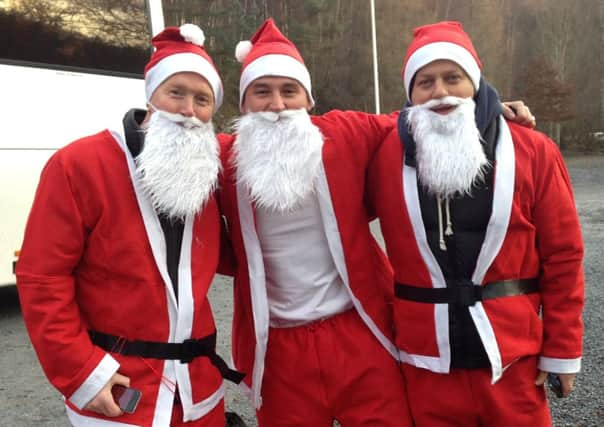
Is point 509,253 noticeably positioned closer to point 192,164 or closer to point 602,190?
point 192,164

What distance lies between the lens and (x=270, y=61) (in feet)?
7.58

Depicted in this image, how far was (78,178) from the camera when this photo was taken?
6.16 feet

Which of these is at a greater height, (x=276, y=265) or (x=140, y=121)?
(x=140, y=121)

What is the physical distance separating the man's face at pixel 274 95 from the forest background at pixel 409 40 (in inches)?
341

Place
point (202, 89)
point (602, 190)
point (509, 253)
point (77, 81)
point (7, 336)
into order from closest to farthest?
point (509, 253) < point (202, 89) < point (7, 336) < point (77, 81) < point (602, 190)

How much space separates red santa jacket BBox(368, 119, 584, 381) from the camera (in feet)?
6.51

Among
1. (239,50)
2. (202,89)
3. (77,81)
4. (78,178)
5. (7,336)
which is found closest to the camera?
(78,178)

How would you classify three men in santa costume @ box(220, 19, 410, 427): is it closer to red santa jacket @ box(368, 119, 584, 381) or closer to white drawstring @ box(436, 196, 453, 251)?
red santa jacket @ box(368, 119, 584, 381)

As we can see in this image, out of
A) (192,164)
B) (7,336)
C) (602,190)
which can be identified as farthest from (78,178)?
(602,190)

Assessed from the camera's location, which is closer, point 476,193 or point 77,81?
point 476,193

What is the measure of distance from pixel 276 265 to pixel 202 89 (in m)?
0.75

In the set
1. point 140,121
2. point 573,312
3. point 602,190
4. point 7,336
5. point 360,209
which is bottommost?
point 602,190

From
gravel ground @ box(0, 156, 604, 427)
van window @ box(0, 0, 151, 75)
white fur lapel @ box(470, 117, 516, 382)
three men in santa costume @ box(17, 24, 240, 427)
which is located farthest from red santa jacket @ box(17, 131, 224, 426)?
van window @ box(0, 0, 151, 75)

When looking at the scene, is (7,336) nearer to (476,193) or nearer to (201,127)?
(201,127)
